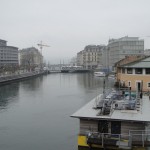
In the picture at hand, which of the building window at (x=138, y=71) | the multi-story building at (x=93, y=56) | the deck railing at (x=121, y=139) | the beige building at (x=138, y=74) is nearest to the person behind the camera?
the deck railing at (x=121, y=139)

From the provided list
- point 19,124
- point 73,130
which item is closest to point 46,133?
point 73,130

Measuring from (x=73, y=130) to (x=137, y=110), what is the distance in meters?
6.95

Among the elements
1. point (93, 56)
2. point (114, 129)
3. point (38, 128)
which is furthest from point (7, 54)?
point (114, 129)

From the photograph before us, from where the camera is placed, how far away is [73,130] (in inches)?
819

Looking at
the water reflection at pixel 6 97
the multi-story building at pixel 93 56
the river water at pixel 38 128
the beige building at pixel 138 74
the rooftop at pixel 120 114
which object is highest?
the multi-story building at pixel 93 56

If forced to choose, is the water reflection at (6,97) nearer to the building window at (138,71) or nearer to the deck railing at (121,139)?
the building window at (138,71)

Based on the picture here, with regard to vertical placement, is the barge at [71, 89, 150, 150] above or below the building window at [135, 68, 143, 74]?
below

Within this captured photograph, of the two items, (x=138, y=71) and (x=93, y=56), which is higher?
(x=93, y=56)

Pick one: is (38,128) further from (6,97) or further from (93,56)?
(93,56)

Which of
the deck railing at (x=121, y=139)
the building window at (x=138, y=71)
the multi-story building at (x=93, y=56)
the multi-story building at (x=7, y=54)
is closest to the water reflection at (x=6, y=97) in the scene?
the building window at (x=138, y=71)

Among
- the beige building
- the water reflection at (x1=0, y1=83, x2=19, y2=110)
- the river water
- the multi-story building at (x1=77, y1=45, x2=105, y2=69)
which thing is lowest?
the river water

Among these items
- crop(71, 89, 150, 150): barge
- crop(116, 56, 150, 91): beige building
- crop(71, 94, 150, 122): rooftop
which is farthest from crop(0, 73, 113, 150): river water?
crop(116, 56, 150, 91): beige building

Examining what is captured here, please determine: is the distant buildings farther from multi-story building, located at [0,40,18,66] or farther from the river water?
the river water

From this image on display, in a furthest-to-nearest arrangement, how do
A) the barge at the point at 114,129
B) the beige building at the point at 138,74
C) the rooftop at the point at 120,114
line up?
the beige building at the point at 138,74 → the rooftop at the point at 120,114 → the barge at the point at 114,129
